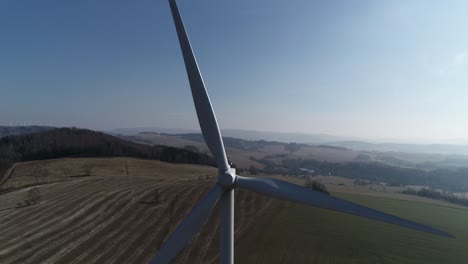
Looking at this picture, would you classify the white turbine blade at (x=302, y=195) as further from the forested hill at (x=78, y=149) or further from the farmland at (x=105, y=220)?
the forested hill at (x=78, y=149)

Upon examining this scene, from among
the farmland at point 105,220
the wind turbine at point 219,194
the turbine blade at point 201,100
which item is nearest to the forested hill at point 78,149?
the farmland at point 105,220

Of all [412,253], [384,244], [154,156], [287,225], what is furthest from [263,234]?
[154,156]

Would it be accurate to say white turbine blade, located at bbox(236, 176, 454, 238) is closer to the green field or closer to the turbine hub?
the turbine hub

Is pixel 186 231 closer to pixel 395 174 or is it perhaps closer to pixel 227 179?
pixel 227 179

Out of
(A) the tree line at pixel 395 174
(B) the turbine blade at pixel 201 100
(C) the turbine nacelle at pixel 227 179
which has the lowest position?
(A) the tree line at pixel 395 174

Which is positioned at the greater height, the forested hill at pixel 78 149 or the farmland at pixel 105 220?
the forested hill at pixel 78 149

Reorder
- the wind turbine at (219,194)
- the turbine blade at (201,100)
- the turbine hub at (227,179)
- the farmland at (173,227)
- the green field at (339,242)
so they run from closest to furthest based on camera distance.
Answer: the wind turbine at (219,194) < the turbine hub at (227,179) < the turbine blade at (201,100) < the farmland at (173,227) < the green field at (339,242)

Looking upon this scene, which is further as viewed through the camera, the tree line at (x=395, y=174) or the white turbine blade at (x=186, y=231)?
the tree line at (x=395, y=174)

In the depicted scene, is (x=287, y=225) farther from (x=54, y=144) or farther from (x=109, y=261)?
(x=54, y=144)
